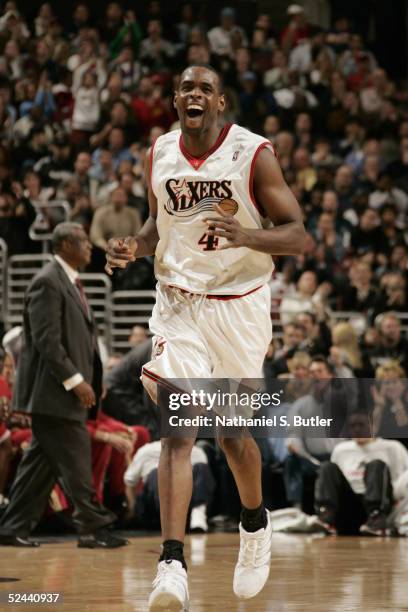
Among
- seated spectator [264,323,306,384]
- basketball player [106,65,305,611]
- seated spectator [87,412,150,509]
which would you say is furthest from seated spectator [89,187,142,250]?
basketball player [106,65,305,611]

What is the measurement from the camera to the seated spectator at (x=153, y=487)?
9438 mm

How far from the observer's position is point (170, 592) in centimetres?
432

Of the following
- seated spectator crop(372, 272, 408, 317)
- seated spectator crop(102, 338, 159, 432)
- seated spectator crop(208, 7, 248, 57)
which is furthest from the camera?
seated spectator crop(208, 7, 248, 57)

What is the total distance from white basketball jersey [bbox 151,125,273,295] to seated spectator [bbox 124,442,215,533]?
4538mm

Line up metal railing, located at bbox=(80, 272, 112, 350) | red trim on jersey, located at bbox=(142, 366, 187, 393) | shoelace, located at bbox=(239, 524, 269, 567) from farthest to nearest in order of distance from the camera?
metal railing, located at bbox=(80, 272, 112, 350)
shoelace, located at bbox=(239, 524, 269, 567)
red trim on jersey, located at bbox=(142, 366, 187, 393)

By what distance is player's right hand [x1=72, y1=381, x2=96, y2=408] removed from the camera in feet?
25.5

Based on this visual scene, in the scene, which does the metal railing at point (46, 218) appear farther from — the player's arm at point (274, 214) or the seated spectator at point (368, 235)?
the player's arm at point (274, 214)

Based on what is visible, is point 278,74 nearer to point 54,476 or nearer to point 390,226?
point 390,226

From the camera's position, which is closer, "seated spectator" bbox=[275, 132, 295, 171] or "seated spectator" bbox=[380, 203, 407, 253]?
"seated spectator" bbox=[380, 203, 407, 253]

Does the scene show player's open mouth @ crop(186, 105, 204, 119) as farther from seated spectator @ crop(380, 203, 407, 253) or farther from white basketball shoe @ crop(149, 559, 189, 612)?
seated spectator @ crop(380, 203, 407, 253)

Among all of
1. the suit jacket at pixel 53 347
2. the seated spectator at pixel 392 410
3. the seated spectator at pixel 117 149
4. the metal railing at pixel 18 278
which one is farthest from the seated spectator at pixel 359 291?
the seated spectator at pixel 392 410

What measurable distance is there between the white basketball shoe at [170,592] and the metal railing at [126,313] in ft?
25.1

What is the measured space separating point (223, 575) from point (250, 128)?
35.9 feet

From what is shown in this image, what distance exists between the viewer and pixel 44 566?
6.64 m
